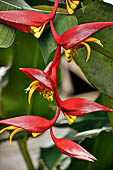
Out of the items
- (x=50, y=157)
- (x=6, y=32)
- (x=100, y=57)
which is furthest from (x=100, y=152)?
(x=6, y=32)

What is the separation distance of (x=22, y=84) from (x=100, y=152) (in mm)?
217

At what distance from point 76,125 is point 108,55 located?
369 mm

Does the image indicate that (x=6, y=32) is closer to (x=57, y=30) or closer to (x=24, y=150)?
(x=57, y=30)

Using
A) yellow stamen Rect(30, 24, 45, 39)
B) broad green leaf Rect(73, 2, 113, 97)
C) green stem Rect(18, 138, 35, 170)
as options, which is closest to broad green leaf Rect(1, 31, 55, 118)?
green stem Rect(18, 138, 35, 170)

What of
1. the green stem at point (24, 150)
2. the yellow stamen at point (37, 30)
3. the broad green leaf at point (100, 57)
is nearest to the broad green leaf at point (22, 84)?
the green stem at point (24, 150)

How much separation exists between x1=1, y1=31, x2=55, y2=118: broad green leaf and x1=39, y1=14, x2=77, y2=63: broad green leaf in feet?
1.08

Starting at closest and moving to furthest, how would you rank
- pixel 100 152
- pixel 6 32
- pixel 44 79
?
pixel 44 79 < pixel 6 32 < pixel 100 152

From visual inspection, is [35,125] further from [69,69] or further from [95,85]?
[69,69]

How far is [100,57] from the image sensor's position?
1.62 feet

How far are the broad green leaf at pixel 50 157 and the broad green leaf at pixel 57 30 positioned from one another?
49 cm

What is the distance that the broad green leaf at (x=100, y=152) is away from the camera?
778 mm

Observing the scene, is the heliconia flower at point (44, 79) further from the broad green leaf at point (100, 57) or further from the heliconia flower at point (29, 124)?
the broad green leaf at point (100, 57)

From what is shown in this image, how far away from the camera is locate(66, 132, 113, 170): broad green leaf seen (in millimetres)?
778

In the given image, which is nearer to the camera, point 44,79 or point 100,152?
point 44,79
